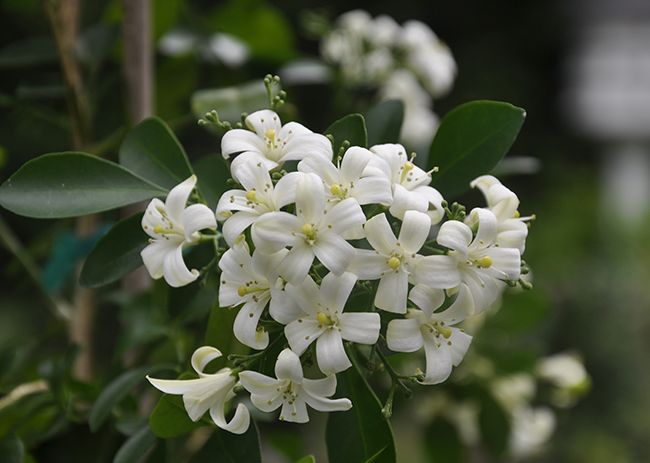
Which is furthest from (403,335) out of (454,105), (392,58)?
(454,105)

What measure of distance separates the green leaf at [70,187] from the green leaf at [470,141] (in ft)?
0.68

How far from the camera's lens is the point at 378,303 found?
0.48m

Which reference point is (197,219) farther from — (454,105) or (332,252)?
(454,105)

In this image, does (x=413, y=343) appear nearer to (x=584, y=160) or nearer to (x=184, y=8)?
(x=184, y=8)

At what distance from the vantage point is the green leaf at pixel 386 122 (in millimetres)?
671

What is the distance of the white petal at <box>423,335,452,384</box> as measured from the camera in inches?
19.5

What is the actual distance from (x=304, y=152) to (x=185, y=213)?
82mm

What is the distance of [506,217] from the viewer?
53 cm

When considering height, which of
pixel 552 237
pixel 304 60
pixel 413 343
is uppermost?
pixel 413 343

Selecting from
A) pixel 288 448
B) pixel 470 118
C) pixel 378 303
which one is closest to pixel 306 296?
pixel 378 303

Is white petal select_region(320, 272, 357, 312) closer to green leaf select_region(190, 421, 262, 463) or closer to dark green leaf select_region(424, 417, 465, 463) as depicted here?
green leaf select_region(190, 421, 262, 463)

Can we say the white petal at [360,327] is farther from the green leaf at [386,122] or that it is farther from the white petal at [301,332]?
the green leaf at [386,122]

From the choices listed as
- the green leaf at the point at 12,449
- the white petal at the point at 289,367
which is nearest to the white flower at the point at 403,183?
the white petal at the point at 289,367

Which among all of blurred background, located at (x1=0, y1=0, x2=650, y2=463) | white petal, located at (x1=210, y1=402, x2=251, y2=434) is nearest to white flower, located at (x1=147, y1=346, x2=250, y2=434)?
white petal, located at (x1=210, y1=402, x2=251, y2=434)
